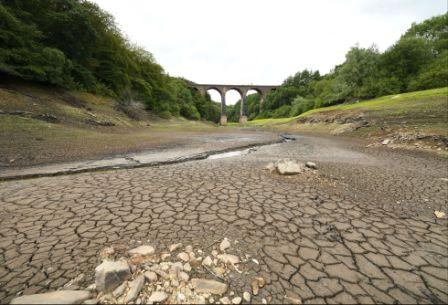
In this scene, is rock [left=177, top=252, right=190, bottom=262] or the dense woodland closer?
rock [left=177, top=252, right=190, bottom=262]

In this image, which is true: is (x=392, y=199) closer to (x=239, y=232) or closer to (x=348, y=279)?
(x=348, y=279)

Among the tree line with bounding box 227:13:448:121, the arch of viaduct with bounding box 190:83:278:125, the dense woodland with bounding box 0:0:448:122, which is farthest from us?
the arch of viaduct with bounding box 190:83:278:125

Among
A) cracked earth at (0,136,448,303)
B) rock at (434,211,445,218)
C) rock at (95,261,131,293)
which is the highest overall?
rock at (95,261,131,293)

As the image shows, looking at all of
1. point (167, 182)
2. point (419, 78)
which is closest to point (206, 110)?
point (419, 78)

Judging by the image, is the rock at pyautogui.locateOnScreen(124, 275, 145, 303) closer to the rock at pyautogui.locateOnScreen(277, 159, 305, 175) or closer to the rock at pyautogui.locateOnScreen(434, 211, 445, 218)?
the rock at pyautogui.locateOnScreen(277, 159, 305, 175)

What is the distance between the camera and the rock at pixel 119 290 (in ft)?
5.74

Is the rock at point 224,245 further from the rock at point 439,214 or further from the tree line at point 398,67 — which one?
the tree line at point 398,67

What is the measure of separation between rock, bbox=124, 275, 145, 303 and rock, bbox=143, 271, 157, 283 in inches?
1.8

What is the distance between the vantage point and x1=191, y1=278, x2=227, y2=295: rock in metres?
1.83

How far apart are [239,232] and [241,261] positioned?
1.92ft

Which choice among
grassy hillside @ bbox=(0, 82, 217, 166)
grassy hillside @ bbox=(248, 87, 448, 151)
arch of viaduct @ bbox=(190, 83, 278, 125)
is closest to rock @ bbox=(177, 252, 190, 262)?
grassy hillside @ bbox=(0, 82, 217, 166)

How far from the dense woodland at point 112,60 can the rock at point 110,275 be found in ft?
53.3

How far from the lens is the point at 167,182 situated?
195 inches

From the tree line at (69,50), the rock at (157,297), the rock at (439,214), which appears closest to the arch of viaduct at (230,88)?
the tree line at (69,50)
